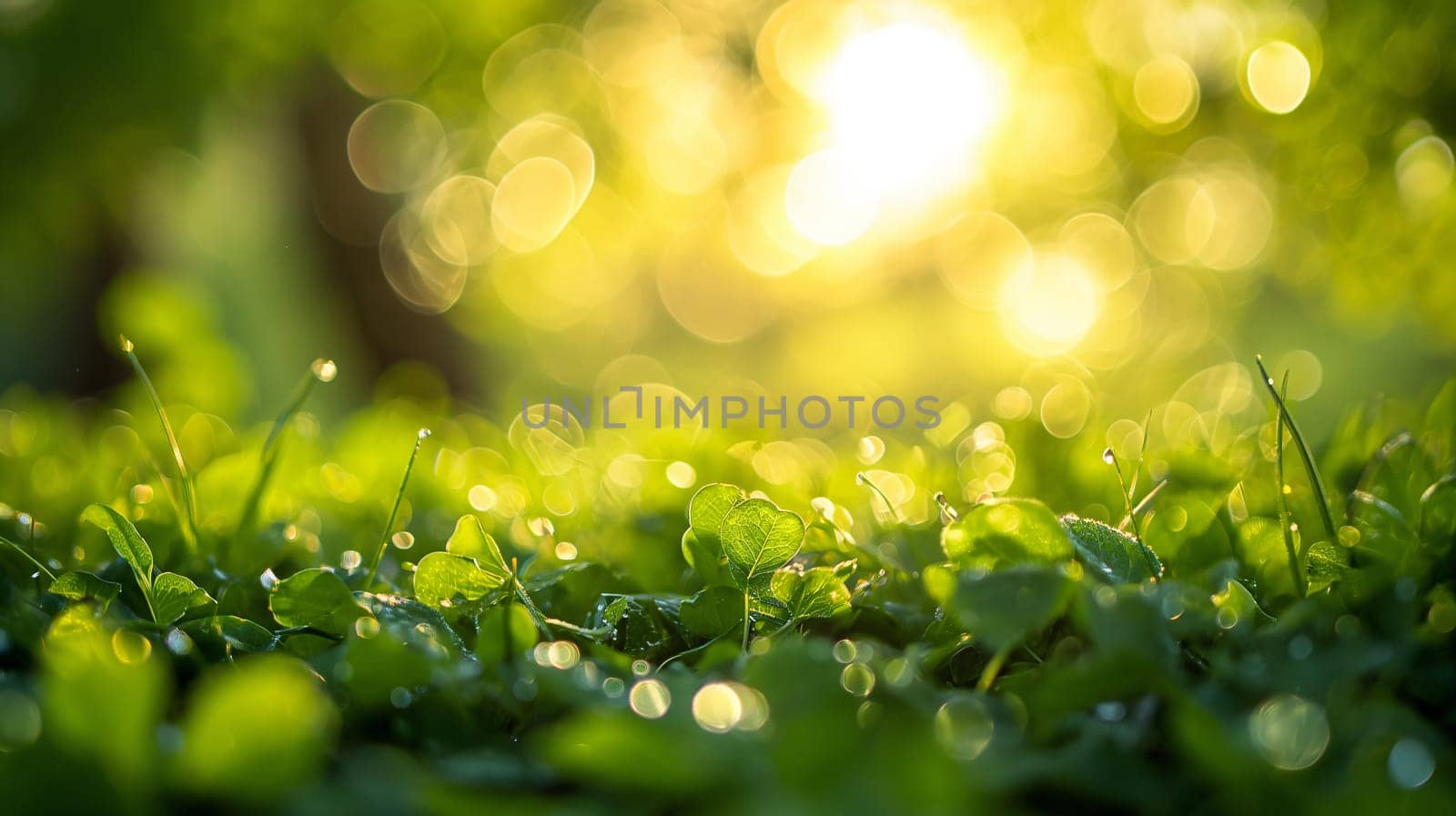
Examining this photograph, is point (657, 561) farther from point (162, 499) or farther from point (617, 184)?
point (617, 184)

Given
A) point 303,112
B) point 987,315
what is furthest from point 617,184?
point 987,315

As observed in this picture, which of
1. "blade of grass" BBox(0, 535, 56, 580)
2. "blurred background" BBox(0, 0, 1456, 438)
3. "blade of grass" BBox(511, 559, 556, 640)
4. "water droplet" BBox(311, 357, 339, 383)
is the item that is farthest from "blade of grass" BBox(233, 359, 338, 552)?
"blurred background" BBox(0, 0, 1456, 438)

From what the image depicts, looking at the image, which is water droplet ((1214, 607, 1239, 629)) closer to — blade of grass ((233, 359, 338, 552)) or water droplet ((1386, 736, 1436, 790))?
water droplet ((1386, 736, 1436, 790))

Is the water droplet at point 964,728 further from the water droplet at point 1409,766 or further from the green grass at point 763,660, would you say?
the water droplet at point 1409,766

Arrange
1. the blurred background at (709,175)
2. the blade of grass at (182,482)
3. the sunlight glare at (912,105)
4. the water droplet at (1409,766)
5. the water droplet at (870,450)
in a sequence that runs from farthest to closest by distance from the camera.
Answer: the sunlight glare at (912,105)
the blurred background at (709,175)
the water droplet at (870,450)
the blade of grass at (182,482)
the water droplet at (1409,766)

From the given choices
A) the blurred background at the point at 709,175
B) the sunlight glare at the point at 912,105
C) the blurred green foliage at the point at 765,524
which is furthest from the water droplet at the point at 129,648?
the sunlight glare at the point at 912,105

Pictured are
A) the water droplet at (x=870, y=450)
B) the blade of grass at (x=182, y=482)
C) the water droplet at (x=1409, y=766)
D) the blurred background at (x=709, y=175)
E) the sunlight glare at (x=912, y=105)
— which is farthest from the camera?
the sunlight glare at (x=912, y=105)

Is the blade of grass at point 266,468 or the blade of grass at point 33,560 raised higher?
the blade of grass at point 266,468
